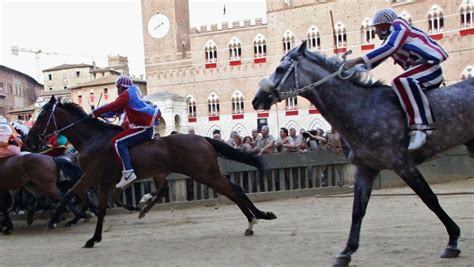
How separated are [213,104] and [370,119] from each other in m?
61.2

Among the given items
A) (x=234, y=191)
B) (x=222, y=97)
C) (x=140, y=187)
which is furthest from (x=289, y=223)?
(x=222, y=97)

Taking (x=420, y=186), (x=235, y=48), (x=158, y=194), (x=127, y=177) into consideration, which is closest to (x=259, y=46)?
(x=235, y=48)

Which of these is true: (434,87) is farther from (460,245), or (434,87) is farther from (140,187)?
(140,187)

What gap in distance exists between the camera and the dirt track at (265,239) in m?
6.96

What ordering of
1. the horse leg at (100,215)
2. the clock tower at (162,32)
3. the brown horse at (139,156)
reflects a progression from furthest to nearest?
the clock tower at (162,32) < the brown horse at (139,156) < the horse leg at (100,215)

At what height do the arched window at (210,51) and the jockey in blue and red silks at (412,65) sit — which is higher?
the arched window at (210,51)

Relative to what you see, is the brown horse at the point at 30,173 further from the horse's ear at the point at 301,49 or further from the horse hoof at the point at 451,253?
the horse hoof at the point at 451,253

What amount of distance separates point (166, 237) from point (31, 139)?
325 cm

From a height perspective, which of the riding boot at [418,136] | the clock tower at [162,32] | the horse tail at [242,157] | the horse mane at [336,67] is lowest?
the horse tail at [242,157]

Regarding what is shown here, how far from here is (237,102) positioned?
66.1 m

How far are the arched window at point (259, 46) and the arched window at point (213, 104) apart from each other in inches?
263

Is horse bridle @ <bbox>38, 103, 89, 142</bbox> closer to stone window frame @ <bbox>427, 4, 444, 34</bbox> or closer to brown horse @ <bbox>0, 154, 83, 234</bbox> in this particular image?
brown horse @ <bbox>0, 154, 83, 234</bbox>

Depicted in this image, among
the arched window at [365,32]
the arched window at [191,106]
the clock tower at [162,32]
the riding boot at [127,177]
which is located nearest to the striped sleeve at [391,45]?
the riding boot at [127,177]

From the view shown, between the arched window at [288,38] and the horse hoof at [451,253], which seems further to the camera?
the arched window at [288,38]
